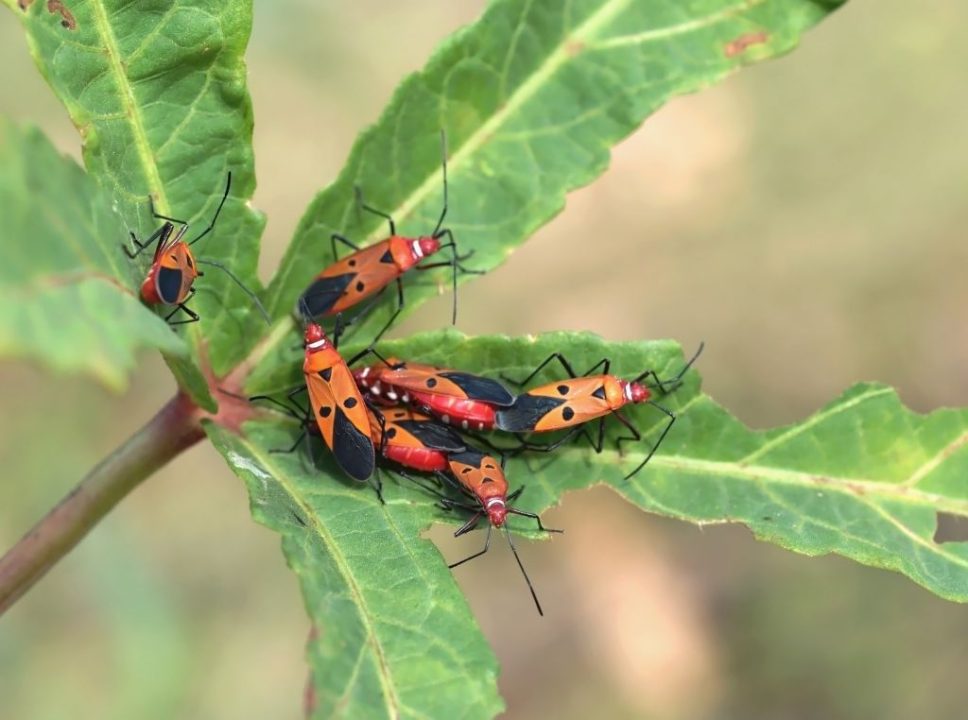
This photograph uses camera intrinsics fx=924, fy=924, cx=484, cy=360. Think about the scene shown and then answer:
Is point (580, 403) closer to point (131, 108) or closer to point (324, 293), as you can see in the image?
point (324, 293)

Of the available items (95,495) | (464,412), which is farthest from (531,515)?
(95,495)

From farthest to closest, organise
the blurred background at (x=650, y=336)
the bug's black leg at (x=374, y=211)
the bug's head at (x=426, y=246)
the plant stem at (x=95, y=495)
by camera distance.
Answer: the blurred background at (x=650, y=336) → the bug's head at (x=426, y=246) → the bug's black leg at (x=374, y=211) → the plant stem at (x=95, y=495)

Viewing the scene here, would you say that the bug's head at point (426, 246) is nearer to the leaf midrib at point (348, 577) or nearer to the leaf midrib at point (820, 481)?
the leaf midrib at point (348, 577)

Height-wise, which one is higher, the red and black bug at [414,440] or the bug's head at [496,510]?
the red and black bug at [414,440]

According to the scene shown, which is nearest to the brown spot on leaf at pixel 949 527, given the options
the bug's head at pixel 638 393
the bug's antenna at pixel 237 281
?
the bug's head at pixel 638 393

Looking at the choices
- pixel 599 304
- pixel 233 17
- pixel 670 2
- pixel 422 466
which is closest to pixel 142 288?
pixel 233 17

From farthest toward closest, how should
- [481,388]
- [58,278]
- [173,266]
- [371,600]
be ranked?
[481,388]
[173,266]
[371,600]
[58,278]

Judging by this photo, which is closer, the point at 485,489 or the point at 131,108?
the point at 131,108

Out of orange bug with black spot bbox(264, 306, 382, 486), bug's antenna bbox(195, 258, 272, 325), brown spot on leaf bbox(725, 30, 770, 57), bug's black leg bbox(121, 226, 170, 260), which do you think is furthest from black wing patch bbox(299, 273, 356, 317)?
brown spot on leaf bbox(725, 30, 770, 57)
